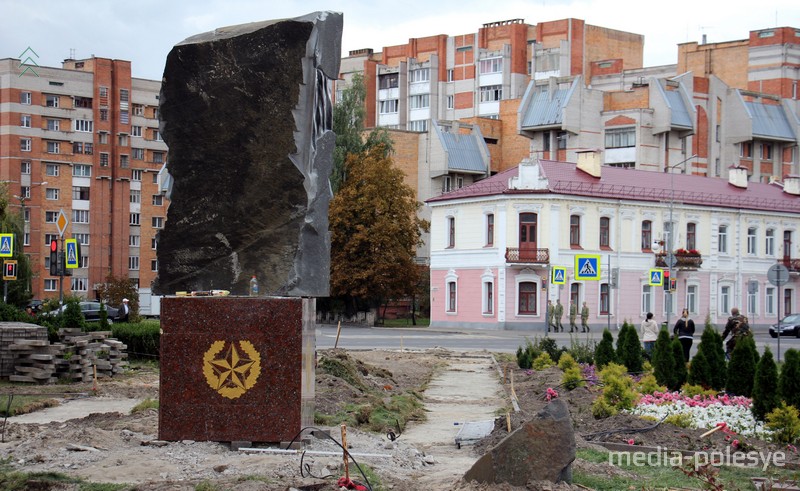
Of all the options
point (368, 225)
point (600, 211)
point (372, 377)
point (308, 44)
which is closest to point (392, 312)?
point (368, 225)

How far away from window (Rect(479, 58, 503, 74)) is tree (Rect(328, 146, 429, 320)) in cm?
3513

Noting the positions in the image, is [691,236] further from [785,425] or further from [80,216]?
[785,425]

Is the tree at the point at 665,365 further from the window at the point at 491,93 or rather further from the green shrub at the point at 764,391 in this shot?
the window at the point at 491,93

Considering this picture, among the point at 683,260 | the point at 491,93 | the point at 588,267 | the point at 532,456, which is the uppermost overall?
the point at 491,93

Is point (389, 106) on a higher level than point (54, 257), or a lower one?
higher

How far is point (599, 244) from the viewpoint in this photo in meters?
59.3

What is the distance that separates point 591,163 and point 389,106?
145ft

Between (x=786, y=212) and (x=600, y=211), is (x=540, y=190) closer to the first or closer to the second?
(x=600, y=211)

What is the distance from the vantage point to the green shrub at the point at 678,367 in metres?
20.5

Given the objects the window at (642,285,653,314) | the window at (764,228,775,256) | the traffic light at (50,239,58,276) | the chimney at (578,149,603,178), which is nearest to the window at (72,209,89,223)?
the chimney at (578,149,603,178)

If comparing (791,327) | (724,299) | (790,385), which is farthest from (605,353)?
(724,299)

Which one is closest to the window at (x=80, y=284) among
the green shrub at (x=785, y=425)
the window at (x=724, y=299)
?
the window at (x=724, y=299)

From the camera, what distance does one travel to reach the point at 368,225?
6378cm

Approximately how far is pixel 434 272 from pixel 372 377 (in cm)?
3900
